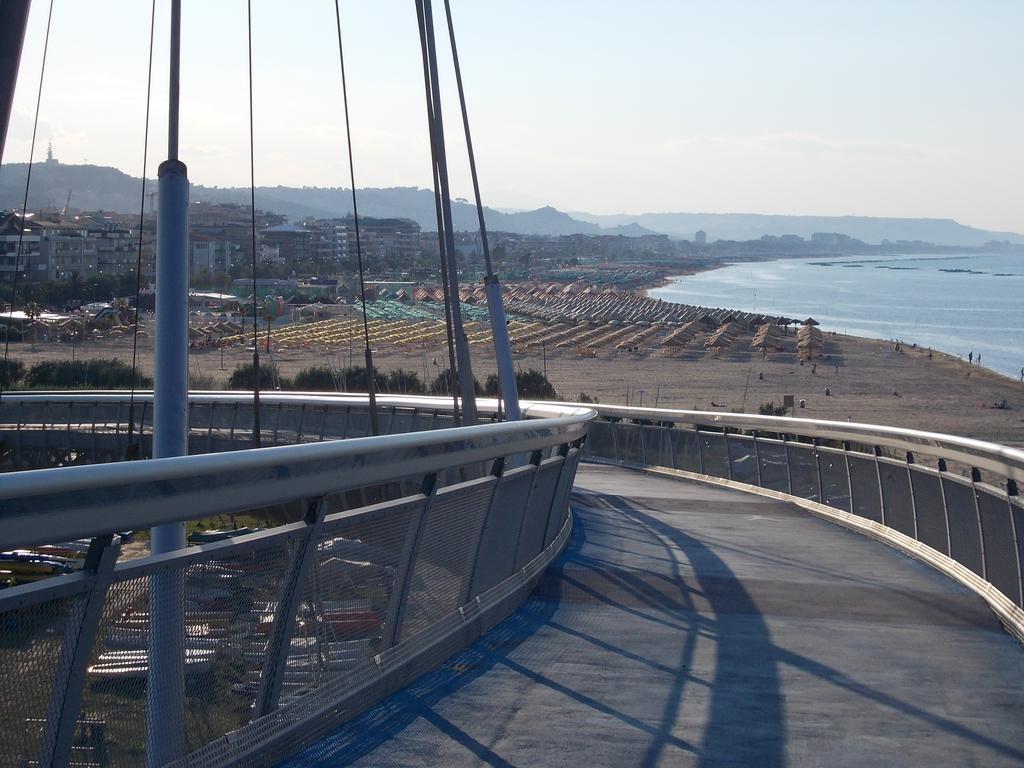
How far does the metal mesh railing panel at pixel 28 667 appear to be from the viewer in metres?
3.57

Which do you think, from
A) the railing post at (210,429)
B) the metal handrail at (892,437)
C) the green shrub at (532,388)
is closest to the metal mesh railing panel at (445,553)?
the metal handrail at (892,437)

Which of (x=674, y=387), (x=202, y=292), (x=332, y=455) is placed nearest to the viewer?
(x=332, y=455)

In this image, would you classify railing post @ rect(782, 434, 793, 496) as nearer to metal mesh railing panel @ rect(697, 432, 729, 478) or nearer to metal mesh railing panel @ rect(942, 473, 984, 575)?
metal mesh railing panel @ rect(697, 432, 729, 478)

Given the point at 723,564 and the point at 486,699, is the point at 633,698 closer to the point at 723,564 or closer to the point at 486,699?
the point at 486,699

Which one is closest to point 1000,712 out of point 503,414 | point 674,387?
point 503,414

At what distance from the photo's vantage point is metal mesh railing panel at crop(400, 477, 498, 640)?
655cm

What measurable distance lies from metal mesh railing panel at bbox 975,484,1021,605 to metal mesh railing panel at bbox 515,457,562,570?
10.1 feet

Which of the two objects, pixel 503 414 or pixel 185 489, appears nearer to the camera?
pixel 185 489

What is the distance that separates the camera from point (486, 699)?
21.0ft

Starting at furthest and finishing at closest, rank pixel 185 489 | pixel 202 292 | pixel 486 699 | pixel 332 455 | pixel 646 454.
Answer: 1. pixel 202 292
2. pixel 646 454
3. pixel 486 699
4. pixel 332 455
5. pixel 185 489

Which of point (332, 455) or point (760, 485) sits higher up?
point (332, 455)

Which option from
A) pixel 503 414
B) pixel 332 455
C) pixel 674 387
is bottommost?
pixel 674 387

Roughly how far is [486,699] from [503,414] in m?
9.61

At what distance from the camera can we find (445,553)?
6941 millimetres
